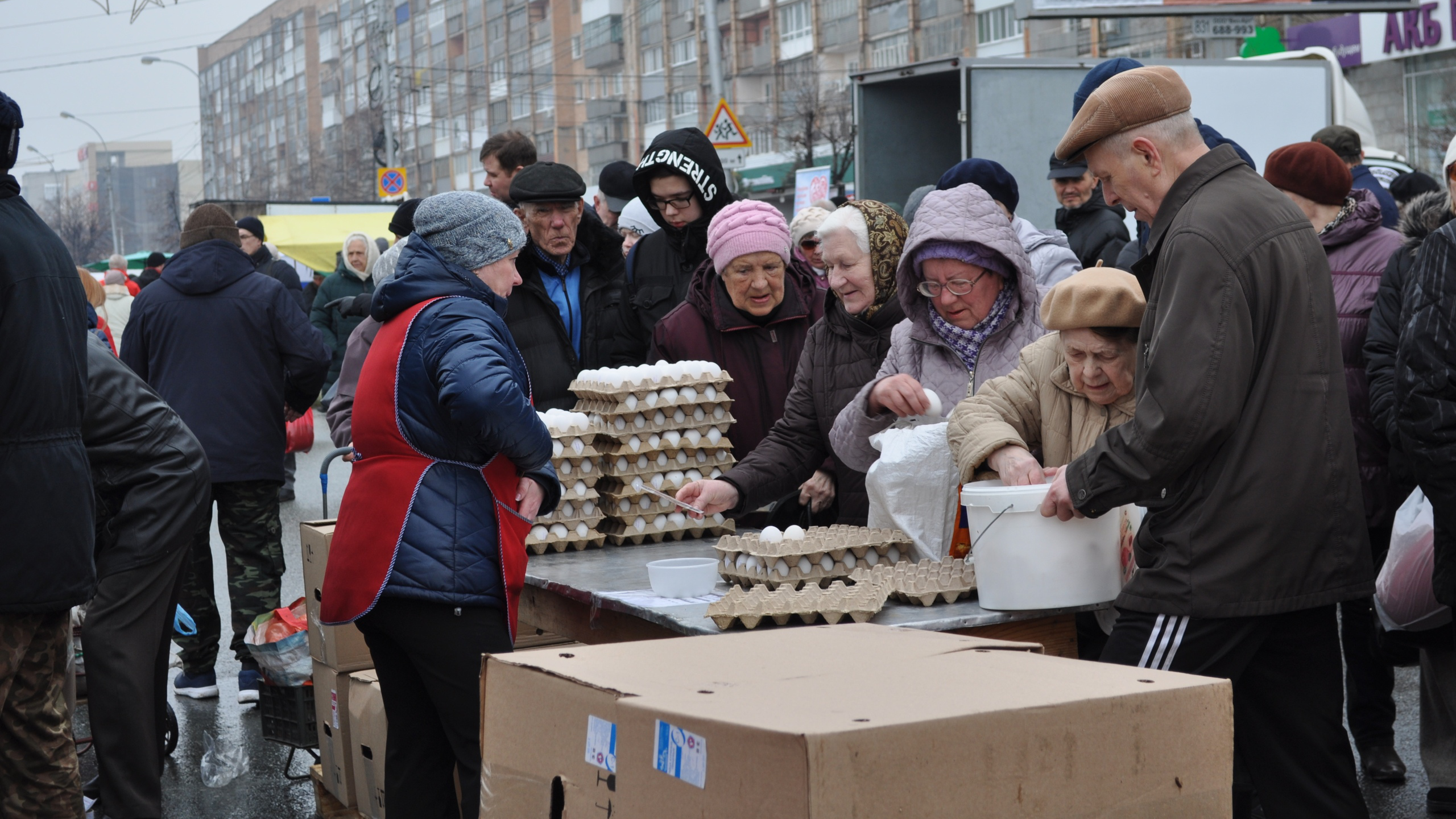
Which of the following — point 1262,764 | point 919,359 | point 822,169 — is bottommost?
point 1262,764

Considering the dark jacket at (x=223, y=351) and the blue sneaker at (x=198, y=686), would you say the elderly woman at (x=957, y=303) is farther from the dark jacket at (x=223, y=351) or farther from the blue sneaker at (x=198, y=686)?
the blue sneaker at (x=198, y=686)

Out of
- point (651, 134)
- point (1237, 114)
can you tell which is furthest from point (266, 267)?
point (651, 134)

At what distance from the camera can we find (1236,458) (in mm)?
2656

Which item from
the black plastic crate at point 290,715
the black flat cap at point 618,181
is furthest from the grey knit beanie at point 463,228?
the black flat cap at point 618,181

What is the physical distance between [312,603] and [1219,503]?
10.3 ft

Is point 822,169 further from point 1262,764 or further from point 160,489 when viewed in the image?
point 1262,764

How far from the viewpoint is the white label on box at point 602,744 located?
1.83 meters

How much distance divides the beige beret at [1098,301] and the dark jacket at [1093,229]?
12.6 ft

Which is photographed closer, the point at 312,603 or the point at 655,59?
the point at 312,603

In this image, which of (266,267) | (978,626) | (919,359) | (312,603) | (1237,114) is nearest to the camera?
(978,626)

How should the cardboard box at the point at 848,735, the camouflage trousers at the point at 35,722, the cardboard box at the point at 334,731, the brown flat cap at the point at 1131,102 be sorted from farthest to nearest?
the cardboard box at the point at 334,731, the camouflage trousers at the point at 35,722, the brown flat cap at the point at 1131,102, the cardboard box at the point at 848,735

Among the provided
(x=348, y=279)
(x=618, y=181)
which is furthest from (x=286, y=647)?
→ (x=348, y=279)

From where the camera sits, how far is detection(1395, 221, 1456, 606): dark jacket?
3.22 m

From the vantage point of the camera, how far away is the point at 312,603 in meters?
4.66
